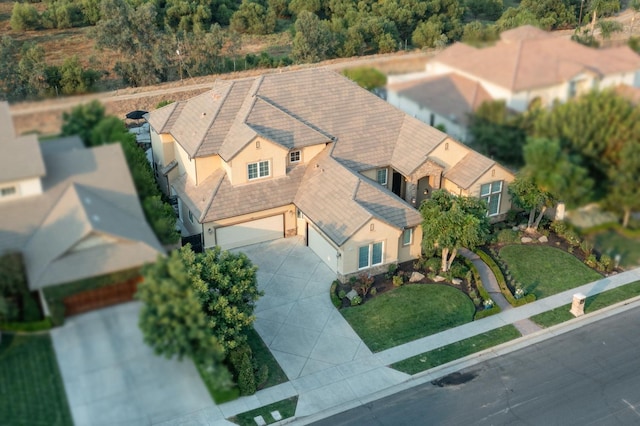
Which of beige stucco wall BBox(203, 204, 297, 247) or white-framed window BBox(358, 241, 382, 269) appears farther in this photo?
beige stucco wall BBox(203, 204, 297, 247)

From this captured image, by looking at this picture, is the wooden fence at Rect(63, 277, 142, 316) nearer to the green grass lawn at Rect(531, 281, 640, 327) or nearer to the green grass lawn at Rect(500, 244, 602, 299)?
the green grass lawn at Rect(531, 281, 640, 327)

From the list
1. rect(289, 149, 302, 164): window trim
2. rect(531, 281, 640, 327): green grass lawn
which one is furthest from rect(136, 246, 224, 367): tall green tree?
rect(289, 149, 302, 164): window trim

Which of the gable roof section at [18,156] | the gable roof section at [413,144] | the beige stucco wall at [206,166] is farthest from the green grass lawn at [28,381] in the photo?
the beige stucco wall at [206,166]

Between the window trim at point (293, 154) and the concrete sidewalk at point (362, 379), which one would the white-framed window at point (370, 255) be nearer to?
the concrete sidewalk at point (362, 379)

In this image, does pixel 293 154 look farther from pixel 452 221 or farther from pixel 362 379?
pixel 362 379

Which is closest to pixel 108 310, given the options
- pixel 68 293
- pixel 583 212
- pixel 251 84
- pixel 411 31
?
pixel 68 293

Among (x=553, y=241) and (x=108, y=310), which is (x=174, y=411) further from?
(x=553, y=241)
